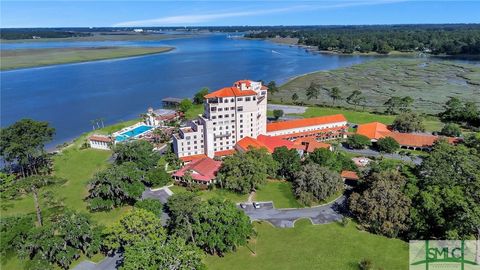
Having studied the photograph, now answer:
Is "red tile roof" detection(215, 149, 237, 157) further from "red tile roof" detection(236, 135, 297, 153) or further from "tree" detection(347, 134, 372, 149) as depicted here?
"tree" detection(347, 134, 372, 149)

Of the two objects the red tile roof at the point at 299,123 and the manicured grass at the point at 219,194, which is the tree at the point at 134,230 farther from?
the red tile roof at the point at 299,123

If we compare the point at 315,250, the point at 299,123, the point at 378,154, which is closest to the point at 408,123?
the point at 378,154

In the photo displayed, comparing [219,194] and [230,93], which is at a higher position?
[230,93]

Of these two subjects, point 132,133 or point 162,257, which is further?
point 132,133

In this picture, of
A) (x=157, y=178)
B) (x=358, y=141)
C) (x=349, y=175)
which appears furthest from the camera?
(x=358, y=141)

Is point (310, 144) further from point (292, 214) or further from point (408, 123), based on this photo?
point (408, 123)

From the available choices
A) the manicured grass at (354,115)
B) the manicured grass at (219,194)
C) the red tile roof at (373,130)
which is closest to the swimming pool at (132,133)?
the manicured grass at (219,194)

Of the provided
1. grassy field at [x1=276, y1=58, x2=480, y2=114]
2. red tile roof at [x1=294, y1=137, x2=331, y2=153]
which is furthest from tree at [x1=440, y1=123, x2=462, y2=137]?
red tile roof at [x1=294, y1=137, x2=331, y2=153]
